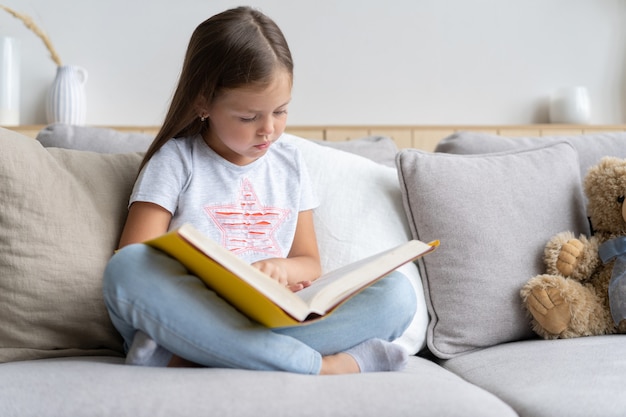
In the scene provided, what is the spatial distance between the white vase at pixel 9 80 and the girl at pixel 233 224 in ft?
4.34

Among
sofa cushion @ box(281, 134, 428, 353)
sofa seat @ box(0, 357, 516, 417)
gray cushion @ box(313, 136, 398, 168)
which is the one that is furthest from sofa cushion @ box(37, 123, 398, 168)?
sofa seat @ box(0, 357, 516, 417)

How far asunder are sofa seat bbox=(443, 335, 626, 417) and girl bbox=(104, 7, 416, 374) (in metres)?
0.20

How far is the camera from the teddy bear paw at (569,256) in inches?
65.0

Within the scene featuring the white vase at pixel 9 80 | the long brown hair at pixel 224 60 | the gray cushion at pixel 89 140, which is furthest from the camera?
the white vase at pixel 9 80

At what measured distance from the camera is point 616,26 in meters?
3.10

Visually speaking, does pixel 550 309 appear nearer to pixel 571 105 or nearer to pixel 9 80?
pixel 571 105

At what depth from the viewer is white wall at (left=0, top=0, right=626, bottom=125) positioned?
2789 millimetres

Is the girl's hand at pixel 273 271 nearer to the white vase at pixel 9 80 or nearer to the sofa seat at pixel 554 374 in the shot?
the sofa seat at pixel 554 374

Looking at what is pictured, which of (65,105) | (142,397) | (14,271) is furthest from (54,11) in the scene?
(142,397)

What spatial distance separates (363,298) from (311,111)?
5.33 ft

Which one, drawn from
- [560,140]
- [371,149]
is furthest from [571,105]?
[371,149]

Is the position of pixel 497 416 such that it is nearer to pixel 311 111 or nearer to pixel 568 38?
pixel 311 111

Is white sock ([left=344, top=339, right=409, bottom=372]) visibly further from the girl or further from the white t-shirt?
the white t-shirt

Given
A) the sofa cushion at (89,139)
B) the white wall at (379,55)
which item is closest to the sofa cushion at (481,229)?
the sofa cushion at (89,139)
